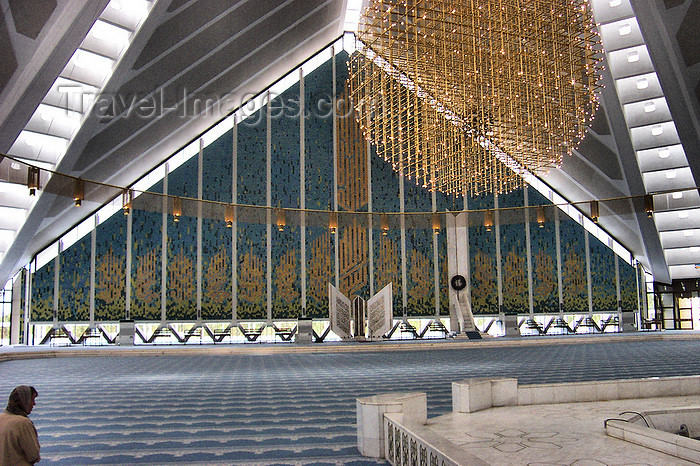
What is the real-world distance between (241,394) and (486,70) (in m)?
4.23

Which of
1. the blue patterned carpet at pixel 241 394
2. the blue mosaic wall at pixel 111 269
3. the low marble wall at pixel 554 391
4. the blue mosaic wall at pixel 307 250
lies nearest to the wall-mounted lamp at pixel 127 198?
the blue patterned carpet at pixel 241 394

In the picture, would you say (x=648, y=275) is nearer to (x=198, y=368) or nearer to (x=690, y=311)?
(x=690, y=311)

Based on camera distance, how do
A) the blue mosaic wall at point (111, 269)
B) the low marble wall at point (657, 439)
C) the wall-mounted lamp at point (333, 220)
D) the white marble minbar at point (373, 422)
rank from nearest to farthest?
the low marble wall at point (657, 439)
the white marble minbar at point (373, 422)
the wall-mounted lamp at point (333, 220)
the blue mosaic wall at point (111, 269)

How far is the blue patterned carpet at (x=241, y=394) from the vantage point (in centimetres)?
396

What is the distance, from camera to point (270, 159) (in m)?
17.4

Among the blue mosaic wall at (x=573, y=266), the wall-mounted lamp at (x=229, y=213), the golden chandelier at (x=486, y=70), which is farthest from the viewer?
the blue mosaic wall at (x=573, y=266)

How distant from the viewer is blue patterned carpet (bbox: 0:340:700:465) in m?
3.96

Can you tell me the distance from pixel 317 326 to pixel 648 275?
9577 millimetres

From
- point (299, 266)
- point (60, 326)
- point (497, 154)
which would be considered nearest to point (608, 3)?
point (497, 154)

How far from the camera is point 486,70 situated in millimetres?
6883

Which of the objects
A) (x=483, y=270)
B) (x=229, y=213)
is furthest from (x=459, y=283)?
(x=229, y=213)

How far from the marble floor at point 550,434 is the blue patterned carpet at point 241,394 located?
0.61m

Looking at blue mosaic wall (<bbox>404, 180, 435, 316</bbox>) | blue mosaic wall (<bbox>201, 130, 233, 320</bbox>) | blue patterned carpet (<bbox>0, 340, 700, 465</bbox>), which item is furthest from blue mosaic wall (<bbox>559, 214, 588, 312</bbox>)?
blue mosaic wall (<bbox>201, 130, 233, 320</bbox>)

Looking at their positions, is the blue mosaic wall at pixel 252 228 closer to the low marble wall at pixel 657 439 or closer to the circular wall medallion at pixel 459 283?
the circular wall medallion at pixel 459 283
